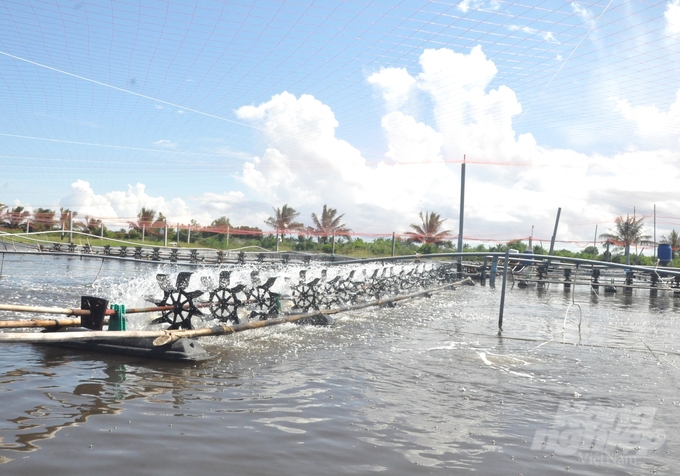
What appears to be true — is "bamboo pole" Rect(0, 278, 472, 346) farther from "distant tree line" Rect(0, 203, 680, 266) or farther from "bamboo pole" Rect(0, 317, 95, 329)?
"distant tree line" Rect(0, 203, 680, 266)

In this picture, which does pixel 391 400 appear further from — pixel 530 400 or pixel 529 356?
pixel 529 356

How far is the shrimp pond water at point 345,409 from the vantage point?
5.68m

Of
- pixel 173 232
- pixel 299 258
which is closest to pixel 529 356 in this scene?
pixel 299 258

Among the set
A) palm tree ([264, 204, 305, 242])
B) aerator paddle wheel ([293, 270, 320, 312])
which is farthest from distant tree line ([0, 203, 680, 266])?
aerator paddle wheel ([293, 270, 320, 312])

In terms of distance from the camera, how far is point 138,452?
5.62 metres

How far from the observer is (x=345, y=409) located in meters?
7.42

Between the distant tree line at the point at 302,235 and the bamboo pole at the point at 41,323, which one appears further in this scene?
the distant tree line at the point at 302,235

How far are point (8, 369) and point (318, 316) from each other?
26.8ft

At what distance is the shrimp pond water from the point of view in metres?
5.68

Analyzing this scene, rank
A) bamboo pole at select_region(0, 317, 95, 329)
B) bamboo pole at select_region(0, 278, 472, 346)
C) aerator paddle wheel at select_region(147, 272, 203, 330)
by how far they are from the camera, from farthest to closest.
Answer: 1. aerator paddle wheel at select_region(147, 272, 203, 330)
2. bamboo pole at select_region(0, 317, 95, 329)
3. bamboo pole at select_region(0, 278, 472, 346)

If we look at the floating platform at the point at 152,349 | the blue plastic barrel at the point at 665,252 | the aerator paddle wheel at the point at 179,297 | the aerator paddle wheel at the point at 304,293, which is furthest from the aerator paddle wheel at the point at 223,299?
the blue plastic barrel at the point at 665,252

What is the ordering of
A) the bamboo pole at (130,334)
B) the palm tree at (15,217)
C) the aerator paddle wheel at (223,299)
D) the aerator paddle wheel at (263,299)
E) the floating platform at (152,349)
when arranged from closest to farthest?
1. the bamboo pole at (130,334)
2. the floating platform at (152,349)
3. the aerator paddle wheel at (223,299)
4. the aerator paddle wheel at (263,299)
5. the palm tree at (15,217)

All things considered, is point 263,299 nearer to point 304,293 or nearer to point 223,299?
point 223,299

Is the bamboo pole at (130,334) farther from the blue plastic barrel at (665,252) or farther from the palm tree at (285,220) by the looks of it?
the palm tree at (285,220)
